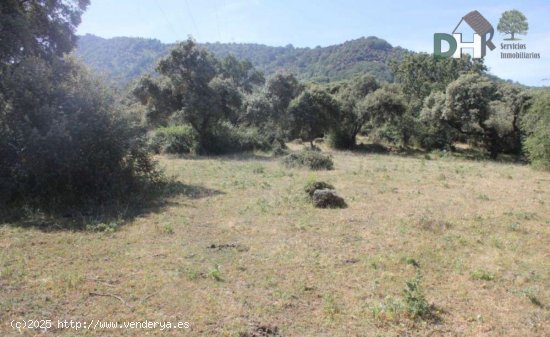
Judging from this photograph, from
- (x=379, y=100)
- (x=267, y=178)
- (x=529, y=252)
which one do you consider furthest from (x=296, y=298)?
(x=379, y=100)

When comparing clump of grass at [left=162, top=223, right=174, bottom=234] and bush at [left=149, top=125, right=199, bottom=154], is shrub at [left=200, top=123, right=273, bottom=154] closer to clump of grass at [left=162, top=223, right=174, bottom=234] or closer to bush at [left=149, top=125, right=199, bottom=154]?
bush at [left=149, top=125, right=199, bottom=154]

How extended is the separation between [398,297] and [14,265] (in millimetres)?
6308

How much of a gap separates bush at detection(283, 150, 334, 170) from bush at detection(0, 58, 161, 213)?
1003cm

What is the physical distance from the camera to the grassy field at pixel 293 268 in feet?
17.8

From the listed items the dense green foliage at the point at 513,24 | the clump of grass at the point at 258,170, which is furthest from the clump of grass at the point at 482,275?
the dense green foliage at the point at 513,24

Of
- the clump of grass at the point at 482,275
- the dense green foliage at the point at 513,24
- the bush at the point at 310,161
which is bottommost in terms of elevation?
the clump of grass at the point at 482,275

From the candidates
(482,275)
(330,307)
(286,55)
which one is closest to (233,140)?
(482,275)

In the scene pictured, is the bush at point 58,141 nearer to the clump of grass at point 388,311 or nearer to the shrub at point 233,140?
the clump of grass at point 388,311

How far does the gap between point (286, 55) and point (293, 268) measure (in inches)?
5782

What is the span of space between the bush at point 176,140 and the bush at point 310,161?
9.50 metres

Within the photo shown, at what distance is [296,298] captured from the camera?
6.14m

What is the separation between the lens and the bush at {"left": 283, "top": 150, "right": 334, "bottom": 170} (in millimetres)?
20500

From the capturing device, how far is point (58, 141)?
11039 millimetres

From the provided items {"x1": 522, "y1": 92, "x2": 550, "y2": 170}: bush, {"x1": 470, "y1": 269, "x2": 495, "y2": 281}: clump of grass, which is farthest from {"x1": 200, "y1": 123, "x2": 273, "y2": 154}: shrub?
{"x1": 470, "y1": 269, "x2": 495, "y2": 281}: clump of grass
